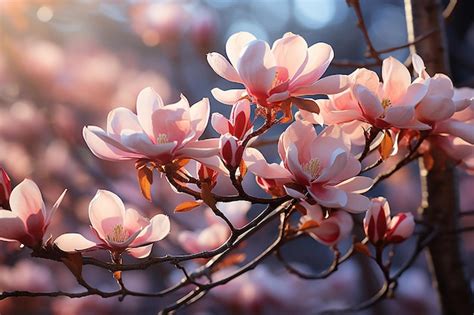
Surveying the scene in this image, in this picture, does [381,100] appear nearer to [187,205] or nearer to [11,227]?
[187,205]

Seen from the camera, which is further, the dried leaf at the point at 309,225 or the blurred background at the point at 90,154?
the blurred background at the point at 90,154

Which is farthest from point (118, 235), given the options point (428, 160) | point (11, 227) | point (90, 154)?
point (90, 154)

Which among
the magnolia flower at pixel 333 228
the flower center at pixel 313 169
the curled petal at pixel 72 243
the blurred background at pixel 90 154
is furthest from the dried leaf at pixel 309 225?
the blurred background at pixel 90 154

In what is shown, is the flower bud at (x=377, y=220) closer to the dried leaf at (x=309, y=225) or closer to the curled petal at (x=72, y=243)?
the dried leaf at (x=309, y=225)

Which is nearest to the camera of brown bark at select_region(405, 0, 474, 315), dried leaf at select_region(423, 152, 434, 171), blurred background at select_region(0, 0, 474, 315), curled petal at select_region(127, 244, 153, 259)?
curled petal at select_region(127, 244, 153, 259)

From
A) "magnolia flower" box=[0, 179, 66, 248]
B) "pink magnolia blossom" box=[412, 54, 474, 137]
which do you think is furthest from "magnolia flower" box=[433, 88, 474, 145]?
"magnolia flower" box=[0, 179, 66, 248]

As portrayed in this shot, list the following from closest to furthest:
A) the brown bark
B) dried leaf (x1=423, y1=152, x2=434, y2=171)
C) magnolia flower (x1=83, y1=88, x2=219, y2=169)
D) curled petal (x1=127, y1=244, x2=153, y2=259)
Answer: magnolia flower (x1=83, y1=88, x2=219, y2=169), curled petal (x1=127, y1=244, x2=153, y2=259), dried leaf (x1=423, y1=152, x2=434, y2=171), the brown bark

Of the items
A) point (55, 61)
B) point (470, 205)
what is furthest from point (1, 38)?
point (470, 205)

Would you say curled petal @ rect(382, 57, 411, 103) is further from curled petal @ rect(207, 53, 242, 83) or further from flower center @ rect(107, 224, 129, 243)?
flower center @ rect(107, 224, 129, 243)
